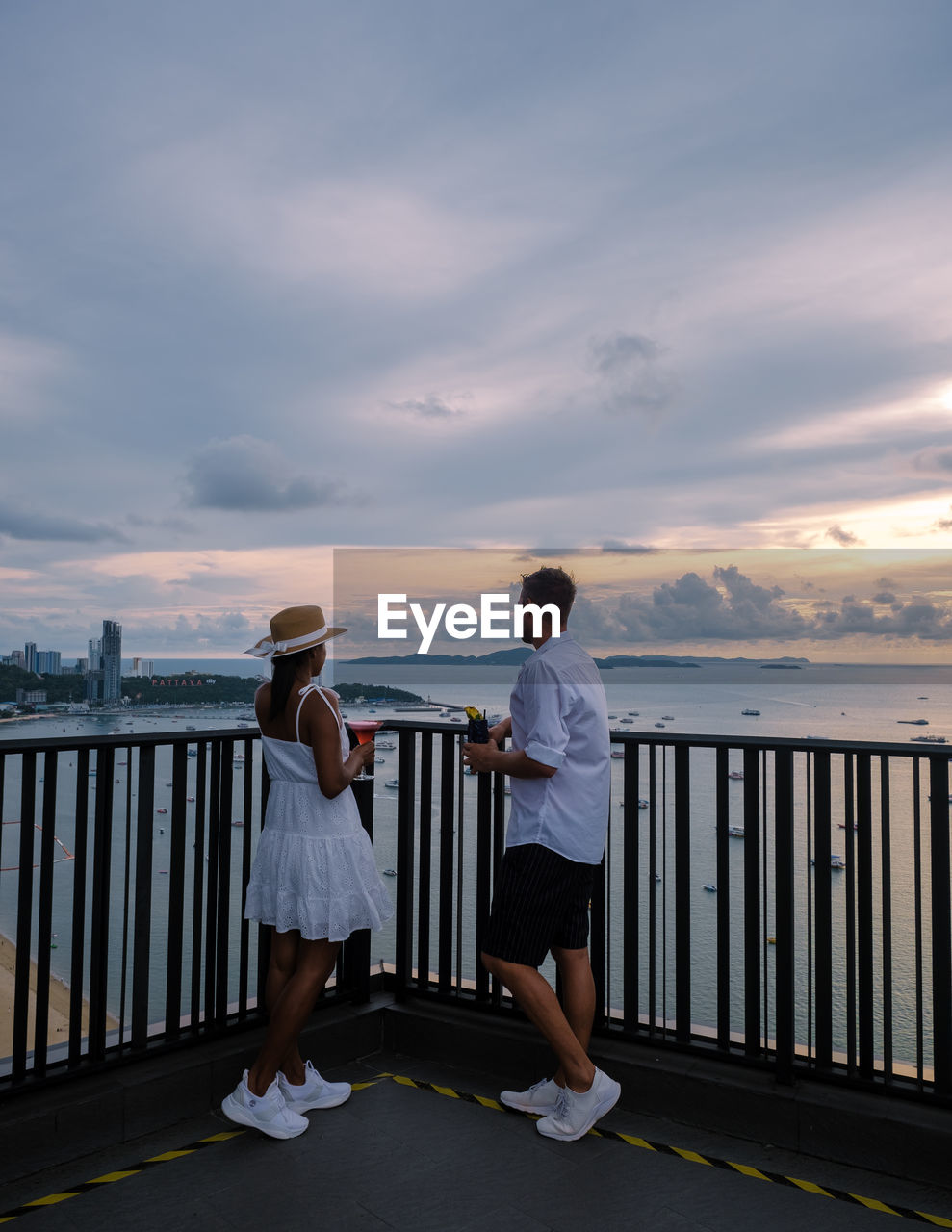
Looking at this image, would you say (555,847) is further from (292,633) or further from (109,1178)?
(109,1178)

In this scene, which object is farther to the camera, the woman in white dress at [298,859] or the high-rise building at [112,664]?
the high-rise building at [112,664]

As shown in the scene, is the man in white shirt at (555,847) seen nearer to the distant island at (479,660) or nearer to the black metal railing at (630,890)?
the black metal railing at (630,890)

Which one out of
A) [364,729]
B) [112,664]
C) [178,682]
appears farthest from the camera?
[112,664]

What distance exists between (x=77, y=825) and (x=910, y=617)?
17.6m

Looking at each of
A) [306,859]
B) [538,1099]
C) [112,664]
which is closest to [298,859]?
[306,859]

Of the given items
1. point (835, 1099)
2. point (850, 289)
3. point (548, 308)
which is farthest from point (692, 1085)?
point (548, 308)

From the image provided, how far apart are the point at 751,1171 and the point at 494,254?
1009 cm

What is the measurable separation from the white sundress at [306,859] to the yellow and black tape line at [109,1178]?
628 mm

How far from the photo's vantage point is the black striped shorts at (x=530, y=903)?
8.63ft

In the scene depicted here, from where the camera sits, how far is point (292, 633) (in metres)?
2.65

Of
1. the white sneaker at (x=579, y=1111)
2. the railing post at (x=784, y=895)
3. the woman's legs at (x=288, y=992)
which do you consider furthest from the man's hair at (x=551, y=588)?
the white sneaker at (x=579, y=1111)

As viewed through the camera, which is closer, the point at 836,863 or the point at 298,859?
the point at 298,859

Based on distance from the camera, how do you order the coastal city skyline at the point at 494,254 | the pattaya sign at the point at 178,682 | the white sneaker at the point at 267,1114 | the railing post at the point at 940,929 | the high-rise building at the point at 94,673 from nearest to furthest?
the railing post at the point at 940,929 → the white sneaker at the point at 267,1114 → the coastal city skyline at the point at 494,254 → the pattaya sign at the point at 178,682 → the high-rise building at the point at 94,673

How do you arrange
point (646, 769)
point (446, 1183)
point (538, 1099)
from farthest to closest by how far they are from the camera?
1. point (646, 769)
2. point (538, 1099)
3. point (446, 1183)
